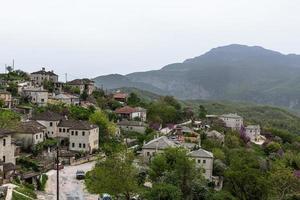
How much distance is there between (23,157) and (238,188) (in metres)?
26.4

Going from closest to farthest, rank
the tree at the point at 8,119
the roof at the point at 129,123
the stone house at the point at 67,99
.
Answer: the tree at the point at 8,119, the roof at the point at 129,123, the stone house at the point at 67,99

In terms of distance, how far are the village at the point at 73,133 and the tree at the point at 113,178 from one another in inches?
184

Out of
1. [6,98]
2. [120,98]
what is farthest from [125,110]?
[6,98]

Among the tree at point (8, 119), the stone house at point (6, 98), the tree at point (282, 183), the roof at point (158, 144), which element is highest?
the stone house at point (6, 98)

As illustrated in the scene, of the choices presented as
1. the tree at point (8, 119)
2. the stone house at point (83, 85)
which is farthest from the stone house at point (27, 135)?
the stone house at point (83, 85)

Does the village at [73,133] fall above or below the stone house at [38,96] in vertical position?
below

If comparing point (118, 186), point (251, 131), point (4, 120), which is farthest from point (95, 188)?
point (251, 131)

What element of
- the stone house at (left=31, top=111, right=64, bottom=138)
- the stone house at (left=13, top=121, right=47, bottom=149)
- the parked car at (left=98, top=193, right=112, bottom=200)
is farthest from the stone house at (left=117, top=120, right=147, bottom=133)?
the parked car at (left=98, top=193, right=112, bottom=200)

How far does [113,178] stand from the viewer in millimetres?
47656

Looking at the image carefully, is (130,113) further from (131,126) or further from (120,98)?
(120,98)

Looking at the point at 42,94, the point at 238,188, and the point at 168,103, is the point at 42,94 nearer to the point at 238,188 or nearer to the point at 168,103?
the point at 168,103

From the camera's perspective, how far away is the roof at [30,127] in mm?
66056

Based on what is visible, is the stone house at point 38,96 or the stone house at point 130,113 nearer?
the stone house at point 38,96

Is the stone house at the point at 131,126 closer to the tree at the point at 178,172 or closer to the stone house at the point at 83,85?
the stone house at the point at 83,85
